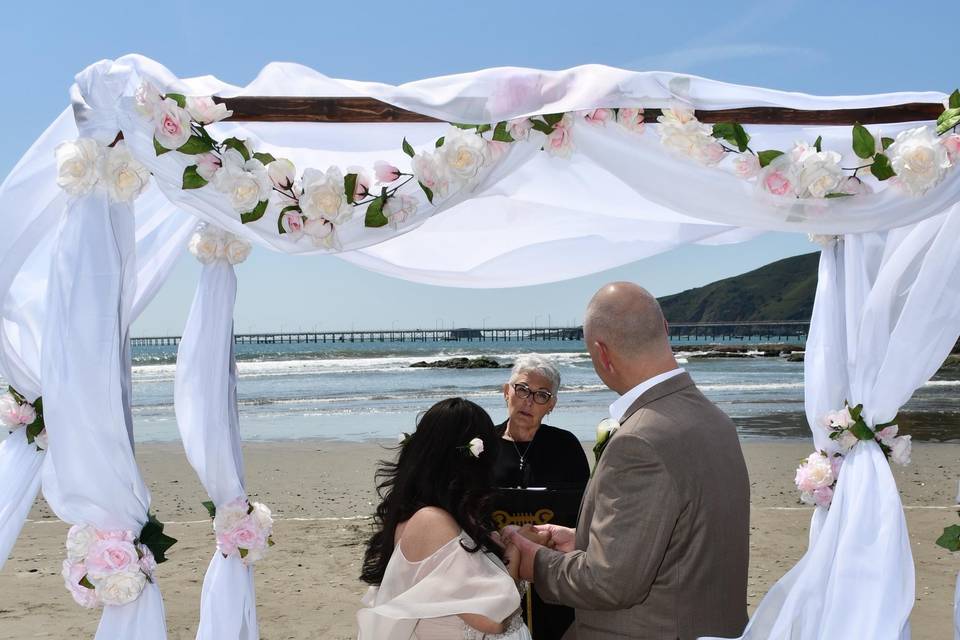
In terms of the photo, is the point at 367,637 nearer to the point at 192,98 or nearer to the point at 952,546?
the point at 192,98

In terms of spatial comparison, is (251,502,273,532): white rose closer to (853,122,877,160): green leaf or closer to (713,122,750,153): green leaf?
(713,122,750,153): green leaf

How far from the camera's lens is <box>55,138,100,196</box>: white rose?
3125 millimetres

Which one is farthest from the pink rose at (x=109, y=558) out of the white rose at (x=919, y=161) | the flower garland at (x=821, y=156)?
the white rose at (x=919, y=161)

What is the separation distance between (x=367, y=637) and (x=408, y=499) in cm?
47

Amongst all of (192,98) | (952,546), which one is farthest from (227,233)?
(952,546)

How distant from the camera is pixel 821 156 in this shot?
3.29 meters

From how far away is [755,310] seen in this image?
11731 centimetres

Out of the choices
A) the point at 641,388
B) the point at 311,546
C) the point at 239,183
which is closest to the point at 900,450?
the point at 641,388

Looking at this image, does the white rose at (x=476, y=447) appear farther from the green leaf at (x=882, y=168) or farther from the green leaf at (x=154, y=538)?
the green leaf at (x=882, y=168)

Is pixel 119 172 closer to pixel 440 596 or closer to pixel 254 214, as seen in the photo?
pixel 254 214

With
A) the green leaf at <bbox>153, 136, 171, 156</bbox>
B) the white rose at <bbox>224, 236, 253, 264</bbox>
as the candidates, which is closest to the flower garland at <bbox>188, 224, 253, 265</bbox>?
the white rose at <bbox>224, 236, 253, 264</bbox>

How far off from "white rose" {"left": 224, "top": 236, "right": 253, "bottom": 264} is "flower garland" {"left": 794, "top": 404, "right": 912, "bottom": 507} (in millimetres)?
2567

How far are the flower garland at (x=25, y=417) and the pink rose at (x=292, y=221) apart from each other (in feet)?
4.28

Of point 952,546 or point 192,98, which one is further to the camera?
point 952,546
